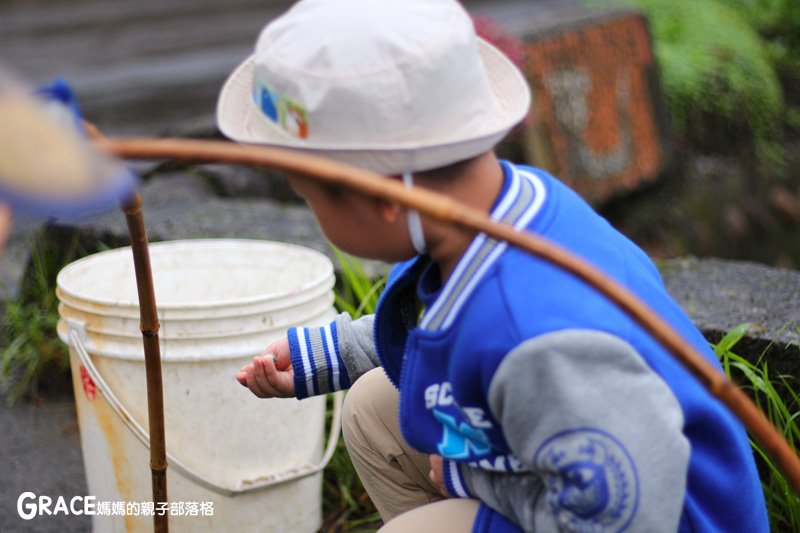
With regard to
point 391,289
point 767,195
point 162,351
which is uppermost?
point 391,289

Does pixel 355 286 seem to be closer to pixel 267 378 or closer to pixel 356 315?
pixel 356 315

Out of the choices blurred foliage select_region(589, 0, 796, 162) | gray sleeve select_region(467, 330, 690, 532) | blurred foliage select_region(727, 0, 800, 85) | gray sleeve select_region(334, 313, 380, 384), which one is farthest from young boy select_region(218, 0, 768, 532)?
blurred foliage select_region(727, 0, 800, 85)

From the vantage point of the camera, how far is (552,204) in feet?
4.81

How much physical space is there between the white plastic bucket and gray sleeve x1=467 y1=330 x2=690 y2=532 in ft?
2.87

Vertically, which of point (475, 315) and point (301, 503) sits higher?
point (475, 315)

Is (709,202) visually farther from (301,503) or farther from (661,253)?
(301,503)

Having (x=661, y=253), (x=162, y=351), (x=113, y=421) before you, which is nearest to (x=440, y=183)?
(x=162, y=351)

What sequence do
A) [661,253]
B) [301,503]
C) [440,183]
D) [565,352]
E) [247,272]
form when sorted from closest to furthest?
[565,352] → [440,183] → [301,503] → [247,272] → [661,253]

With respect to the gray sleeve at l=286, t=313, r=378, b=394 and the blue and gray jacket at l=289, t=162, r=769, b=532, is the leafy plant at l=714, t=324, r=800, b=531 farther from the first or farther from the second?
the gray sleeve at l=286, t=313, r=378, b=394

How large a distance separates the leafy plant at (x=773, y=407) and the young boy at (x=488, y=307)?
1.73ft

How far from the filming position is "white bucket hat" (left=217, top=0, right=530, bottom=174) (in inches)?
50.8

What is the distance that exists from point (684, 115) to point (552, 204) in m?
4.98

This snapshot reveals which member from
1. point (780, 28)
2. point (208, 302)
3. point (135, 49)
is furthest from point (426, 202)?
point (135, 49)

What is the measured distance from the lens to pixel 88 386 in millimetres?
2094
